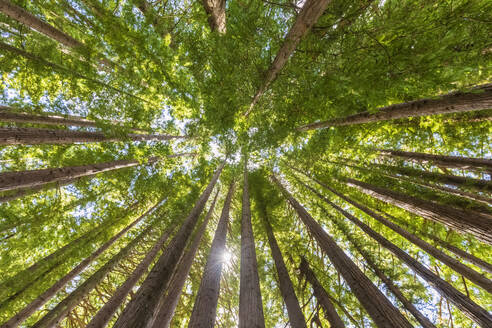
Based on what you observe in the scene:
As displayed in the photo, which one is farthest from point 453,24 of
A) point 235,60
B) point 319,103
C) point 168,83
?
point 168,83

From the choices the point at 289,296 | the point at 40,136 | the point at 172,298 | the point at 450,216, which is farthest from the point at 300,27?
the point at 40,136

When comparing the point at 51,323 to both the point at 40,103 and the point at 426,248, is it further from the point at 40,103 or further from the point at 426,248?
the point at 426,248

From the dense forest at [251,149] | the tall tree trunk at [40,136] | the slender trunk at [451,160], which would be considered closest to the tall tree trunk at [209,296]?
the dense forest at [251,149]

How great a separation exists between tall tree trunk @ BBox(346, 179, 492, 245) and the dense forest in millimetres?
36

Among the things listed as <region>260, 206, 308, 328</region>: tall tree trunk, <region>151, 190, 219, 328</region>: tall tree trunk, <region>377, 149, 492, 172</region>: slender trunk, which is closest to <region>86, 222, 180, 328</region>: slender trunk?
<region>151, 190, 219, 328</region>: tall tree trunk

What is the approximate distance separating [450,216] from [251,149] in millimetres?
6261

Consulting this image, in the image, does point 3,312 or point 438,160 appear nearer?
point 3,312

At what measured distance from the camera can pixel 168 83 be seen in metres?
4.89

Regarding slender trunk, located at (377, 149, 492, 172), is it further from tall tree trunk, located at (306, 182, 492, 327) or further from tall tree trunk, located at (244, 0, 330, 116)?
tall tree trunk, located at (244, 0, 330, 116)

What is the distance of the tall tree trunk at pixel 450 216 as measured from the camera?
135 inches

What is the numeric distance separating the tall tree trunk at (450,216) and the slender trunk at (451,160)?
4.78ft

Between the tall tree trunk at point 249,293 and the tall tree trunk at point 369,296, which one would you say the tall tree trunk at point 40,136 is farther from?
the tall tree trunk at point 369,296

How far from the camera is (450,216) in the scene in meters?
3.91

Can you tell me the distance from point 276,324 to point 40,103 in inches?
396
